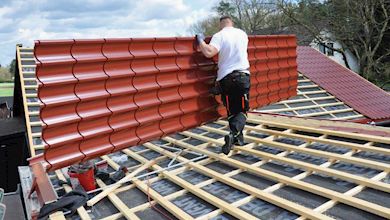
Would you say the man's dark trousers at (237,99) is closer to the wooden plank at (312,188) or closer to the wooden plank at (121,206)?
the wooden plank at (312,188)

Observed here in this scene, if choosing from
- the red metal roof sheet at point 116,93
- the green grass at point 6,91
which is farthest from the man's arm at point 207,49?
the green grass at point 6,91

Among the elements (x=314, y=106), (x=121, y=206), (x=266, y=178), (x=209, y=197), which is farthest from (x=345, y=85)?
(x=121, y=206)

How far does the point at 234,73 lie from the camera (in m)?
4.34

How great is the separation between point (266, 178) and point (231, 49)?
5.53 feet

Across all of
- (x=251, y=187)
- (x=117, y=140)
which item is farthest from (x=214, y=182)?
(x=117, y=140)

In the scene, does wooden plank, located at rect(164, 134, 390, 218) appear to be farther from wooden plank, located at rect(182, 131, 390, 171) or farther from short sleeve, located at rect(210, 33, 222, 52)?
short sleeve, located at rect(210, 33, 222, 52)

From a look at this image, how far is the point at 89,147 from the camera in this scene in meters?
3.85

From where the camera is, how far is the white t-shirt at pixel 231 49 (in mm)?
4355

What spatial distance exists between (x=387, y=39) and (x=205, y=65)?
23.0m

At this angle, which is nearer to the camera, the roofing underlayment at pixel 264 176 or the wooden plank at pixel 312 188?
the wooden plank at pixel 312 188

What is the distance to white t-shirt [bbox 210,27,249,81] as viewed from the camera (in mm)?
4355

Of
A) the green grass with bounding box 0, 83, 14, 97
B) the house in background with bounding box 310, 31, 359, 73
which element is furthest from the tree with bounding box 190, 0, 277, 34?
the green grass with bounding box 0, 83, 14, 97

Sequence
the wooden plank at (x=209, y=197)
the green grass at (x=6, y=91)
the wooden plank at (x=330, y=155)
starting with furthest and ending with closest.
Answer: the green grass at (x=6, y=91), the wooden plank at (x=330, y=155), the wooden plank at (x=209, y=197)

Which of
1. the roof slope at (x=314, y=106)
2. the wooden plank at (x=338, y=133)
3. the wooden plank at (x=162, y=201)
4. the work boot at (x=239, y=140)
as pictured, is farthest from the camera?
the roof slope at (x=314, y=106)
